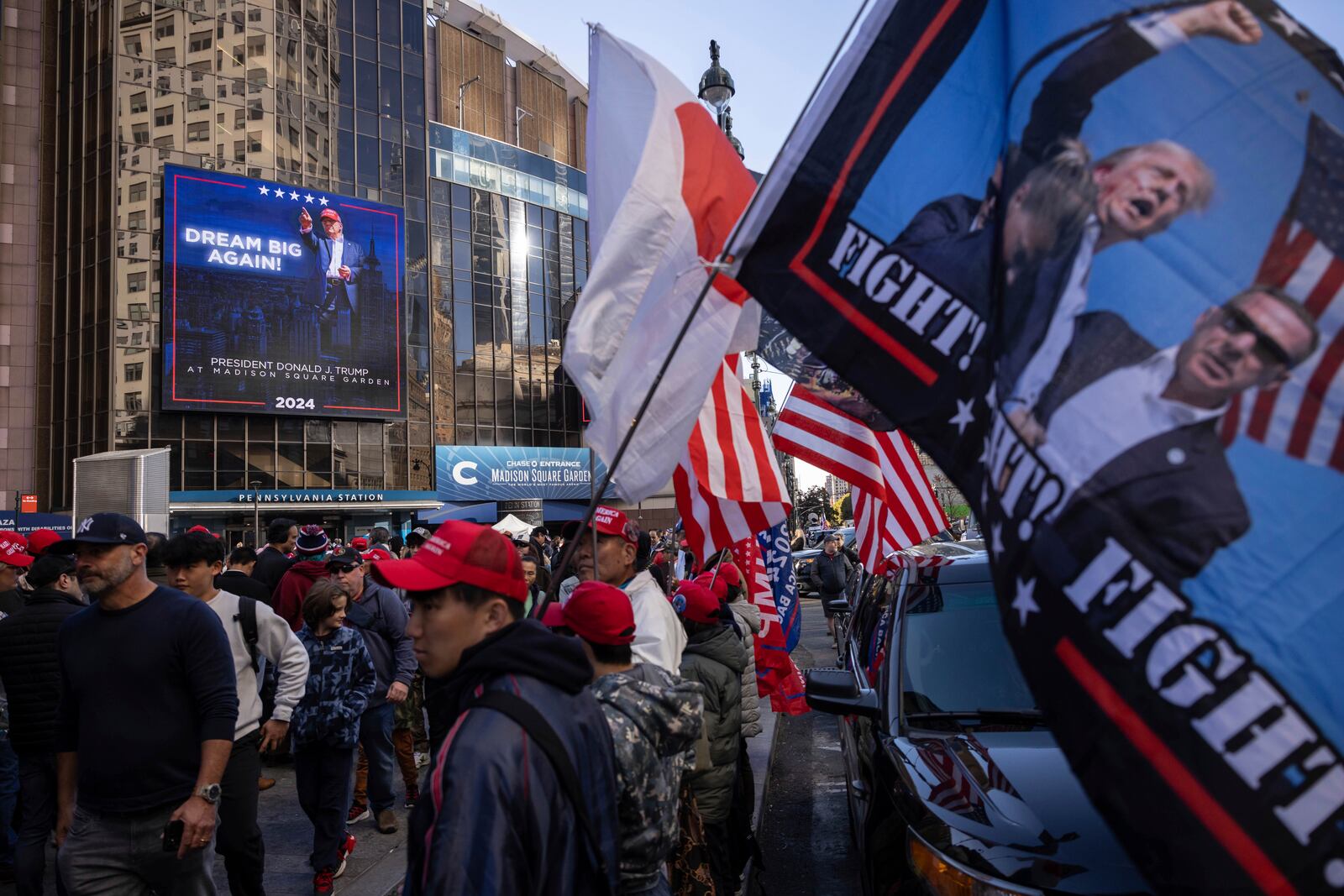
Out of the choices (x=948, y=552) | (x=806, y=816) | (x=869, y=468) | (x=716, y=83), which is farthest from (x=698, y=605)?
(x=716, y=83)

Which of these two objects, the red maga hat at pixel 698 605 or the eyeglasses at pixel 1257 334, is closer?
the eyeglasses at pixel 1257 334

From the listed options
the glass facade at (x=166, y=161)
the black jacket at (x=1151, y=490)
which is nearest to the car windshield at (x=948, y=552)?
the black jacket at (x=1151, y=490)

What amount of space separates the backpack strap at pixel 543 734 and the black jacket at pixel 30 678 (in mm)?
4222

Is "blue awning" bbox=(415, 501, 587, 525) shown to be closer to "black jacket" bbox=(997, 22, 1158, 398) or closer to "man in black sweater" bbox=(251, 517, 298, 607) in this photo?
"man in black sweater" bbox=(251, 517, 298, 607)

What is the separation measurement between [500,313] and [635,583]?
1713 inches

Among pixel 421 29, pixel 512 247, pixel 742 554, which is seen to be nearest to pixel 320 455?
pixel 512 247

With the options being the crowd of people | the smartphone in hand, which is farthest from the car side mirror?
the smartphone in hand

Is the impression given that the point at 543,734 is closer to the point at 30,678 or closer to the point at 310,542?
the point at 30,678

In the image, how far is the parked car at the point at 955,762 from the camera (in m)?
2.73

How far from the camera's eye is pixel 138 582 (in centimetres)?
349

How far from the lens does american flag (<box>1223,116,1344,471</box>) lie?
129cm

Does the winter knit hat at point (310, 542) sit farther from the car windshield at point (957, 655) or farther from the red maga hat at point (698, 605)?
the car windshield at point (957, 655)

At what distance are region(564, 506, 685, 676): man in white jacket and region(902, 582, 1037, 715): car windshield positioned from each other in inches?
47.8

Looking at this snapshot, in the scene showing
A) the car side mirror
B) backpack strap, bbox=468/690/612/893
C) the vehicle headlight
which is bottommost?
the vehicle headlight
